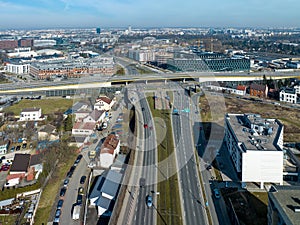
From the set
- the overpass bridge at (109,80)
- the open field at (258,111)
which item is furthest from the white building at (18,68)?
the open field at (258,111)

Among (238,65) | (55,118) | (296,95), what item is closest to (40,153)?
(55,118)

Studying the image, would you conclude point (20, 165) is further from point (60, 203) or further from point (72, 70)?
point (72, 70)

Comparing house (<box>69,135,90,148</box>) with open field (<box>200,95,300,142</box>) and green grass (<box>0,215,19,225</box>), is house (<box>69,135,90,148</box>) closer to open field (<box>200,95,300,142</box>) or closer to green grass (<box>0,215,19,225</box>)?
green grass (<box>0,215,19,225</box>)

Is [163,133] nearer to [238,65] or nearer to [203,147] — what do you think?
[203,147]

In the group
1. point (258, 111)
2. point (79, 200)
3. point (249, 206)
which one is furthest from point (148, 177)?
point (258, 111)

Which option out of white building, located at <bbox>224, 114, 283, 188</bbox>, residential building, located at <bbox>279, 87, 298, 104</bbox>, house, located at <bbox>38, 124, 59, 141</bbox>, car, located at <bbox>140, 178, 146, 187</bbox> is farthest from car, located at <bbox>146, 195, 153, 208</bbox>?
residential building, located at <bbox>279, 87, 298, 104</bbox>
